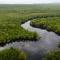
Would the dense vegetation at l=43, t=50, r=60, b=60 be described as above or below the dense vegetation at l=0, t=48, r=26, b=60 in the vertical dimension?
Answer: above

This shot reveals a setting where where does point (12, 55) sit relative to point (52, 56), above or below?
below

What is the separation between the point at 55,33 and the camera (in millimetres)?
34656

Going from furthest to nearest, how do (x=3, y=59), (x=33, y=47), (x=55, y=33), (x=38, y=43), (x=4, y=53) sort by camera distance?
(x=55, y=33) → (x=38, y=43) → (x=33, y=47) → (x=4, y=53) → (x=3, y=59)

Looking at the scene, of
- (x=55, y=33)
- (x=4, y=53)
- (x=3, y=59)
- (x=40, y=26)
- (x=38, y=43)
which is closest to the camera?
(x=3, y=59)

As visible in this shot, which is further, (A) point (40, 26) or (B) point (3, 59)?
(A) point (40, 26)

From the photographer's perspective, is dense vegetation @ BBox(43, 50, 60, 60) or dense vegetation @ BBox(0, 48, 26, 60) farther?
dense vegetation @ BBox(0, 48, 26, 60)

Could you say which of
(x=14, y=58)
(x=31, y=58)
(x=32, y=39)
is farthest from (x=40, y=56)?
(x=32, y=39)

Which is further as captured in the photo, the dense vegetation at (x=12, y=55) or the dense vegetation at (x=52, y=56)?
the dense vegetation at (x=12, y=55)

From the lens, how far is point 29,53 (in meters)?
22.3

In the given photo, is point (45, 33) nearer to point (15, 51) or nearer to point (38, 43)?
point (38, 43)

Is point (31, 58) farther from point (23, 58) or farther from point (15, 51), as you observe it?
point (15, 51)

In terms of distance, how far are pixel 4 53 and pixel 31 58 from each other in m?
3.62

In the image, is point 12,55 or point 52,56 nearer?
point 52,56

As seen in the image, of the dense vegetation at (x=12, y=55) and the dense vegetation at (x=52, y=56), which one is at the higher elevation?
the dense vegetation at (x=52, y=56)
